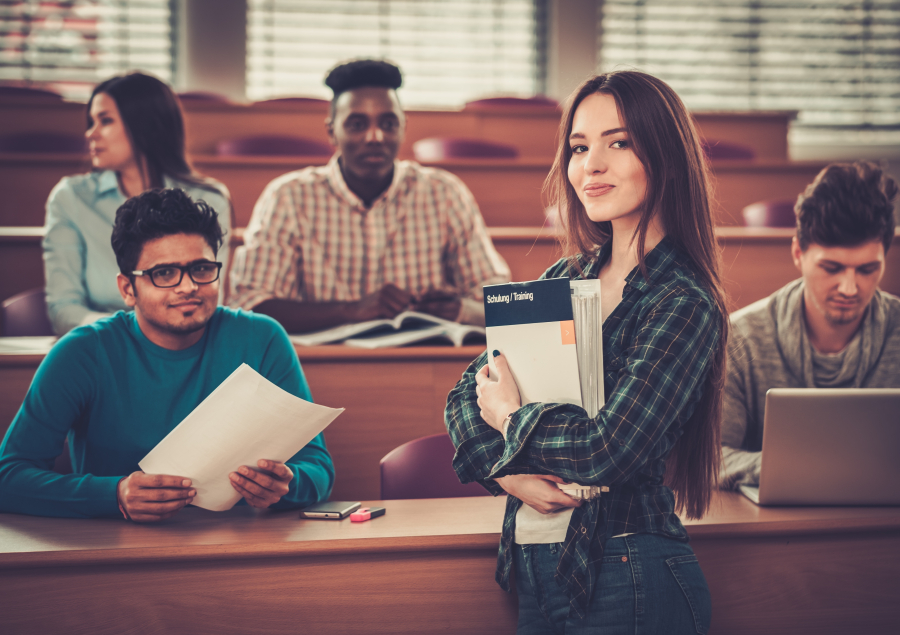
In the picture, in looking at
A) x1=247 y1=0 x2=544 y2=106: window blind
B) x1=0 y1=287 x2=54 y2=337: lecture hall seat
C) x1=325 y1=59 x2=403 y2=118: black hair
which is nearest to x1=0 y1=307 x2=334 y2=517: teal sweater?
x1=0 y1=287 x2=54 y2=337: lecture hall seat

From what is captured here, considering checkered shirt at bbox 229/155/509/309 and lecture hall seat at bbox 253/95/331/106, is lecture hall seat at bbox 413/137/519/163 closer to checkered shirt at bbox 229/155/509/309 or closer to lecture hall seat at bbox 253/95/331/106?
lecture hall seat at bbox 253/95/331/106

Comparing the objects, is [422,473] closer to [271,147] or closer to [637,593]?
[637,593]

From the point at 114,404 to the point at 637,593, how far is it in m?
0.96

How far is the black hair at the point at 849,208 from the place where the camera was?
1602mm

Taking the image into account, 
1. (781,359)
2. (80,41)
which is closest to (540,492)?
(781,359)

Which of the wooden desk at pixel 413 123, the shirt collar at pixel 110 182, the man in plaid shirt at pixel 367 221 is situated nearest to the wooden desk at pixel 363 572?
the man in plaid shirt at pixel 367 221

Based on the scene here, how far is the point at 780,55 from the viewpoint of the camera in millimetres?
5562

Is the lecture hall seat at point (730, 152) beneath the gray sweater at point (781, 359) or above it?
above

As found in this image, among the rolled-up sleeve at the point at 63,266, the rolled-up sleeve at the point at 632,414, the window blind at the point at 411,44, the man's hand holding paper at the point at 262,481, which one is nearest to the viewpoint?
the rolled-up sleeve at the point at 632,414

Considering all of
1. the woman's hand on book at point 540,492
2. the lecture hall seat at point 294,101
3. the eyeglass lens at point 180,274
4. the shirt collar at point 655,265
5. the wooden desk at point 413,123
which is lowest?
the woman's hand on book at point 540,492

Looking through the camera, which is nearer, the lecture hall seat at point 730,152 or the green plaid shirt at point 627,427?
the green plaid shirt at point 627,427

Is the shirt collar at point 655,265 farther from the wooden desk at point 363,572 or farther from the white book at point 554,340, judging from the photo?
the wooden desk at point 363,572

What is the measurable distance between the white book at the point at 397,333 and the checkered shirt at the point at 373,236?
329 millimetres

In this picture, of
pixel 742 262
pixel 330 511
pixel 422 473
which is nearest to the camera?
pixel 330 511
